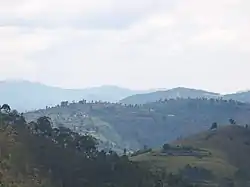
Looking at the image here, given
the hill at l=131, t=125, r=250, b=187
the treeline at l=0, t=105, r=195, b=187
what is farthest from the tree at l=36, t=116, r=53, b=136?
the hill at l=131, t=125, r=250, b=187

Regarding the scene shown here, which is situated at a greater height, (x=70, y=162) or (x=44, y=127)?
(x=44, y=127)

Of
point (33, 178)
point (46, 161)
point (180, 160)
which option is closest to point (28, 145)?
point (46, 161)

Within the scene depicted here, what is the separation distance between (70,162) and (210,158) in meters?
72.5

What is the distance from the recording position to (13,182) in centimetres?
8625

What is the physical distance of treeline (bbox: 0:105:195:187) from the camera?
338 feet

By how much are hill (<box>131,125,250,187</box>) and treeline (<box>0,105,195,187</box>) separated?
3590 cm

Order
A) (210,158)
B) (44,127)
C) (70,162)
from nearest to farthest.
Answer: (70,162)
(44,127)
(210,158)

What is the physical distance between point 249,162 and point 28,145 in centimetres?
8963

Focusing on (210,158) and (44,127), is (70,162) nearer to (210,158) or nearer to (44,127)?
(44,127)

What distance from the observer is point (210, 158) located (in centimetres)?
17138

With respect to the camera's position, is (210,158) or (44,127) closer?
(44,127)

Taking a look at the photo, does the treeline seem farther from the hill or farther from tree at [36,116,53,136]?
the hill

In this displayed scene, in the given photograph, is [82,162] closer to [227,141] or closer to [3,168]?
[3,168]

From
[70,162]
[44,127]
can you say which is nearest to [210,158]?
[44,127]
